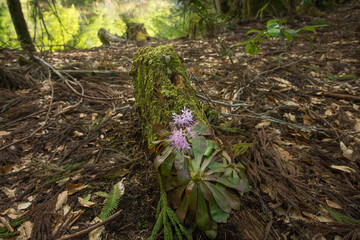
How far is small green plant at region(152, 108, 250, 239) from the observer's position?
3.61 ft

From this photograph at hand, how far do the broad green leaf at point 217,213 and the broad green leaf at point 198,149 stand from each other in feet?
0.75

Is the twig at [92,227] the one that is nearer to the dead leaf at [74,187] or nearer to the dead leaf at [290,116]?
the dead leaf at [74,187]

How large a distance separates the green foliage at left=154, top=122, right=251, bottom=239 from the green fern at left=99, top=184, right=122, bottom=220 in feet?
1.57

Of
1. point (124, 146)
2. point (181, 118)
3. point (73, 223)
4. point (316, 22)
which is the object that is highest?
point (316, 22)

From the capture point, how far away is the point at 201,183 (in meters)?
1.16

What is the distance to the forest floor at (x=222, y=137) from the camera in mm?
1312

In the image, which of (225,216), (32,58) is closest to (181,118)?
(225,216)

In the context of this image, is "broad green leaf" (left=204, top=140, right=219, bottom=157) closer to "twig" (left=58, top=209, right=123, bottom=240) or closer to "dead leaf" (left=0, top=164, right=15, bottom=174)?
"twig" (left=58, top=209, right=123, bottom=240)

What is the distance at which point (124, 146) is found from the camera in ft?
6.77

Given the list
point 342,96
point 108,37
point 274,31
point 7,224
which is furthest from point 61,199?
point 108,37

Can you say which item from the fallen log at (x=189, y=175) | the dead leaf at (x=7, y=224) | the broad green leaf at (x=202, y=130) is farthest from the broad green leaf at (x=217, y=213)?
the dead leaf at (x=7, y=224)

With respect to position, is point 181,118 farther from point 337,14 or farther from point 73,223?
point 337,14

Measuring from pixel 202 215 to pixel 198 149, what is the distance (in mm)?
401

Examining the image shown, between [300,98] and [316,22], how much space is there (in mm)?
5080
